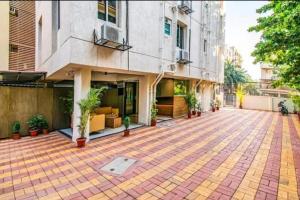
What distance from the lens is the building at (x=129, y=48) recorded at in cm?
619

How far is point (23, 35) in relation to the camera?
13.9m

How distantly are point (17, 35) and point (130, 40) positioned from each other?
10758 millimetres

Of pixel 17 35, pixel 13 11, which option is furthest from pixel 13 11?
pixel 17 35

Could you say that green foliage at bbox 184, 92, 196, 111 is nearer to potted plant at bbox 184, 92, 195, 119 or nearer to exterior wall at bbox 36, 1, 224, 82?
potted plant at bbox 184, 92, 195, 119

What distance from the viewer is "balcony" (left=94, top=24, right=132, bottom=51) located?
20.4ft

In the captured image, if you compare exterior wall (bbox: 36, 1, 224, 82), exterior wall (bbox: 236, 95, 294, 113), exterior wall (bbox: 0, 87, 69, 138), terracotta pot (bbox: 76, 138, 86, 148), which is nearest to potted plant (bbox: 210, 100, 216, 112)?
exterior wall (bbox: 36, 1, 224, 82)

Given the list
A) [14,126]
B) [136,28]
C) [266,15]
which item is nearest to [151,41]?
[136,28]

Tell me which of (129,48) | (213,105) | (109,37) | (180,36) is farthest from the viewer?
(213,105)

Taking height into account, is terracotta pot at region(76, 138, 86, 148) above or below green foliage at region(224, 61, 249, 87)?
below

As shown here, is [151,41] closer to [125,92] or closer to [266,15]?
[125,92]

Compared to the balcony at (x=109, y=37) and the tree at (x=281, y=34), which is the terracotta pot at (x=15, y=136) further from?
the tree at (x=281, y=34)

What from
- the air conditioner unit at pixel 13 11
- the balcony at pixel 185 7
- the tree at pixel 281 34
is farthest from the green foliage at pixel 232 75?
the air conditioner unit at pixel 13 11

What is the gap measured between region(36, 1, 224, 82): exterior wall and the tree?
436 centimetres

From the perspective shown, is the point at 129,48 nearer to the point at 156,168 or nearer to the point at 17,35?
the point at 156,168
